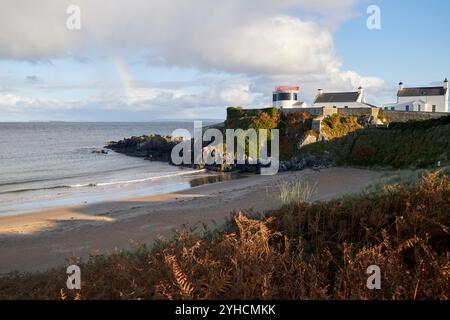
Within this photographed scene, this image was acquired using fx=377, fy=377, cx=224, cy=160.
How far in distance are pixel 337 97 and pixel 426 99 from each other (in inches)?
447

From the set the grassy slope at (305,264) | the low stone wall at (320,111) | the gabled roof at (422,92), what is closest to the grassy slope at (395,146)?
the low stone wall at (320,111)

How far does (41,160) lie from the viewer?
45312mm

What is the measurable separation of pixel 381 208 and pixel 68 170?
3530 cm

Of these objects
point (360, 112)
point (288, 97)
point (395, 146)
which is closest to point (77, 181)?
point (395, 146)

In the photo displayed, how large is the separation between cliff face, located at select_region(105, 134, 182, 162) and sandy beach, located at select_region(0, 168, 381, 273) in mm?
22850

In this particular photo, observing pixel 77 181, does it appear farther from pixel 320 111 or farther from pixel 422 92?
pixel 422 92

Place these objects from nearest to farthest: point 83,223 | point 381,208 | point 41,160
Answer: point 381,208 < point 83,223 < point 41,160

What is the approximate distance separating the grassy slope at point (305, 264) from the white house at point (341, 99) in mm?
44205

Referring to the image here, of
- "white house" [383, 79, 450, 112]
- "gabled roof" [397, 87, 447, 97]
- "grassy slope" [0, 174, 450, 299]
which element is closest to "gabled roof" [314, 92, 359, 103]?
"white house" [383, 79, 450, 112]

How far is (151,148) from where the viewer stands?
51.3 m
